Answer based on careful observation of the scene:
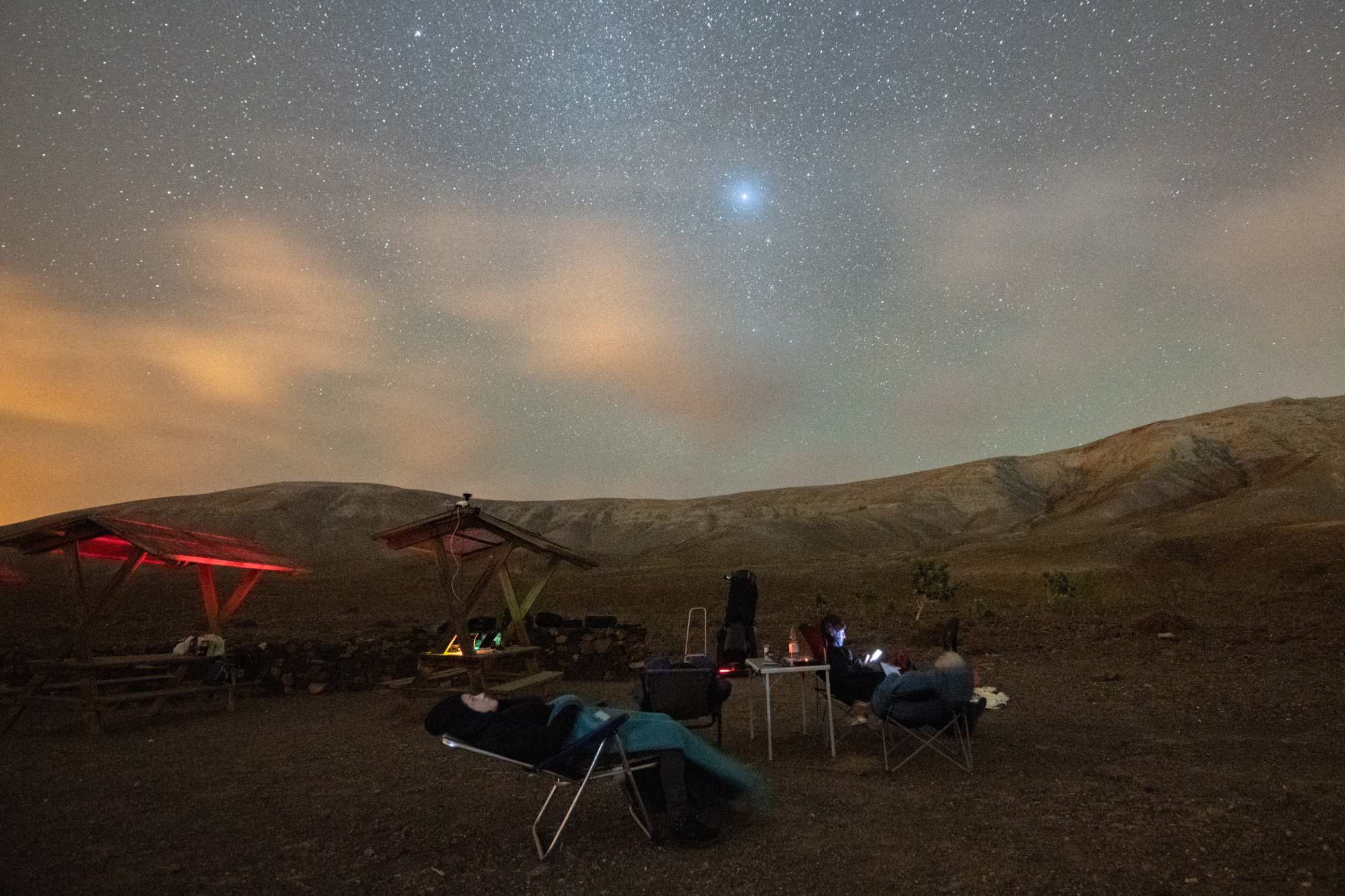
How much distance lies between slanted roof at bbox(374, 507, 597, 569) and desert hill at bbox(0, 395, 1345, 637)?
20.8m

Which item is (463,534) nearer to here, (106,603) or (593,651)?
(593,651)

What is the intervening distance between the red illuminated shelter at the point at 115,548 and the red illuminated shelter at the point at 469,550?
2044mm

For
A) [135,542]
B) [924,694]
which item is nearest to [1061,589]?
[924,694]

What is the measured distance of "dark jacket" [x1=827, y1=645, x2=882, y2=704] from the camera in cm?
608

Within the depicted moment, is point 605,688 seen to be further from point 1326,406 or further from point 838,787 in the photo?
point 1326,406

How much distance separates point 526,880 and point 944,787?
2800 mm

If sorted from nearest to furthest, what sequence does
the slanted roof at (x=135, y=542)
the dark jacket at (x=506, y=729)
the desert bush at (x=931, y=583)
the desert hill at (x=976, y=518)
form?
the dark jacket at (x=506, y=729) → the slanted roof at (x=135, y=542) → the desert bush at (x=931, y=583) → the desert hill at (x=976, y=518)

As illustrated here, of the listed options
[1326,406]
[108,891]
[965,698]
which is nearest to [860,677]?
[965,698]

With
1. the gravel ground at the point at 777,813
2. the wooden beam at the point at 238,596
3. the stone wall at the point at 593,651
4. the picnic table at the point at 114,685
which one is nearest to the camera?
the gravel ground at the point at 777,813

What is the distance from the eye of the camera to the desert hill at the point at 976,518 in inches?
1356

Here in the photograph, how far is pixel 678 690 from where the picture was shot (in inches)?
215

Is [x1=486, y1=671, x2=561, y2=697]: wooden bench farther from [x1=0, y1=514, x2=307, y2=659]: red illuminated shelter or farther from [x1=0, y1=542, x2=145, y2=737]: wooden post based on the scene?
[x1=0, y1=542, x2=145, y2=737]: wooden post

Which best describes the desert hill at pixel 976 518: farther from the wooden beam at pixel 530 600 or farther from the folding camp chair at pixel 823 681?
the folding camp chair at pixel 823 681

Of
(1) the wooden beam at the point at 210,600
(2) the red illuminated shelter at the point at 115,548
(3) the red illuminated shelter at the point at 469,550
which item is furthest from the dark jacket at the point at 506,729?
(1) the wooden beam at the point at 210,600
